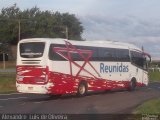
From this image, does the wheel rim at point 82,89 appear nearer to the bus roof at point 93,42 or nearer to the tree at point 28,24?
the bus roof at point 93,42

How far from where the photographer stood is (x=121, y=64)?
34.2 meters

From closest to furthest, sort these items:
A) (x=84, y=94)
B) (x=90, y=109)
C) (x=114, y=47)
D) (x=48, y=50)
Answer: (x=90, y=109), (x=48, y=50), (x=84, y=94), (x=114, y=47)

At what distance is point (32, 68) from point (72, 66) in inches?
106

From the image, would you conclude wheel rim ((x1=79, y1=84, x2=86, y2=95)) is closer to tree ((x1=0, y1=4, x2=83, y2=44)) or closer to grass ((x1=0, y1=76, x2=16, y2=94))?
grass ((x1=0, y1=76, x2=16, y2=94))

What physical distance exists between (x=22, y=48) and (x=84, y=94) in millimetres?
4775

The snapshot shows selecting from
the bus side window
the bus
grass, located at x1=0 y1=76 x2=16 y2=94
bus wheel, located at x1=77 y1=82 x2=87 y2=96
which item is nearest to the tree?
grass, located at x1=0 y1=76 x2=16 y2=94

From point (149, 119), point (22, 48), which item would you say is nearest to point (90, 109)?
point (149, 119)

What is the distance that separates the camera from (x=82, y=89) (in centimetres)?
2914

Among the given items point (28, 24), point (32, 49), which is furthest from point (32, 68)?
point (28, 24)

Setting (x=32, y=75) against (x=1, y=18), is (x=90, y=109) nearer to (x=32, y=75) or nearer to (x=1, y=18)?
(x=32, y=75)

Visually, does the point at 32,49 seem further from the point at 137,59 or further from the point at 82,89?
the point at 137,59

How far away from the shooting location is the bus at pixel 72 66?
26.2 meters

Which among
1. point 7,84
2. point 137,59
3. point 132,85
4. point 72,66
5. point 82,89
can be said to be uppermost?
point 72,66

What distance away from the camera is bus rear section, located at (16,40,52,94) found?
26.0m
